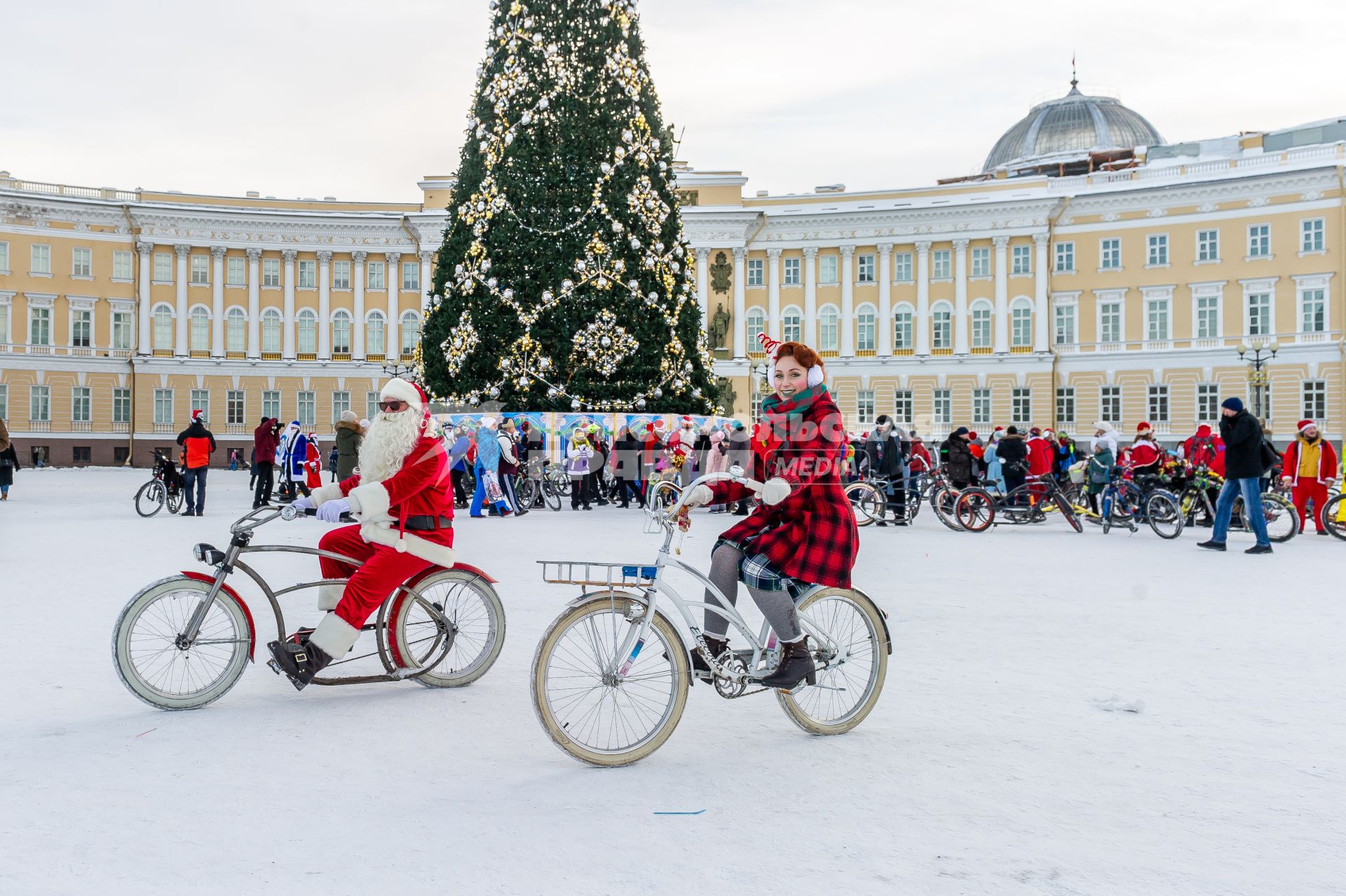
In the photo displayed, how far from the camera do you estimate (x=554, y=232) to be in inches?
926

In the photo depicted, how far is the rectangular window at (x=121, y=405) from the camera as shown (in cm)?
5881

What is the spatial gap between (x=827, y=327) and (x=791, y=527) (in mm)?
56790

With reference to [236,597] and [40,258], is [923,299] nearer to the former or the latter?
[40,258]

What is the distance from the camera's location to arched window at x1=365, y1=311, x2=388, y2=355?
62.2 m

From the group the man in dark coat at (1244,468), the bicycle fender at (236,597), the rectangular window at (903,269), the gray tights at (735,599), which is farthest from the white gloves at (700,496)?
the rectangular window at (903,269)

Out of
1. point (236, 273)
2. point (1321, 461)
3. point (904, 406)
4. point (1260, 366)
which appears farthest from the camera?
point (236, 273)

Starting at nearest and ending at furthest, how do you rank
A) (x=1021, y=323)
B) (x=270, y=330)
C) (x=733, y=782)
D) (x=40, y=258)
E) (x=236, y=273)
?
(x=733, y=782) → (x=40, y=258) → (x=1021, y=323) → (x=236, y=273) → (x=270, y=330)

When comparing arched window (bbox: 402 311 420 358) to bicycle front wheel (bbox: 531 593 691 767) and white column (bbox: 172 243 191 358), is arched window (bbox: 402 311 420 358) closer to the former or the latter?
white column (bbox: 172 243 191 358)

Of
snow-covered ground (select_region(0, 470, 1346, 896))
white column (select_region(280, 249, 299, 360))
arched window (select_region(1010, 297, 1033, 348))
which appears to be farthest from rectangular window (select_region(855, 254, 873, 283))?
snow-covered ground (select_region(0, 470, 1346, 896))

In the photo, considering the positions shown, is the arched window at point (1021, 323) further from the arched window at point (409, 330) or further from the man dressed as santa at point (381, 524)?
the man dressed as santa at point (381, 524)

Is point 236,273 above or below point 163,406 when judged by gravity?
above

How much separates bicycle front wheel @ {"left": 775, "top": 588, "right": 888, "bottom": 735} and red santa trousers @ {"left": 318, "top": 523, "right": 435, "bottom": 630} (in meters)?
1.84

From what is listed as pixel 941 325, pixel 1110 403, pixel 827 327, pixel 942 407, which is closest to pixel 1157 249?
pixel 1110 403

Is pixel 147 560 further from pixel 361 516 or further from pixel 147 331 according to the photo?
pixel 147 331
